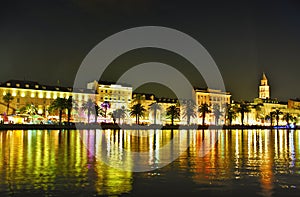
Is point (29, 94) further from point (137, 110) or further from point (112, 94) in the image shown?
point (137, 110)

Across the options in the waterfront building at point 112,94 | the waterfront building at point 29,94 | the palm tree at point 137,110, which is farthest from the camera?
the waterfront building at point 112,94

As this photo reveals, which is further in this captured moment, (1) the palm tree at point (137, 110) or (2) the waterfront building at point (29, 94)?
(2) the waterfront building at point (29, 94)

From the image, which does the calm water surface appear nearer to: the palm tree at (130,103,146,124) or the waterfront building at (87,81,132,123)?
the palm tree at (130,103,146,124)

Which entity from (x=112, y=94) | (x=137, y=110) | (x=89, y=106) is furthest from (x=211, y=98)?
(x=89, y=106)

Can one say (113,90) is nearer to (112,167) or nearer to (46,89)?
(46,89)

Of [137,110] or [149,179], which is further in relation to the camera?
[137,110]

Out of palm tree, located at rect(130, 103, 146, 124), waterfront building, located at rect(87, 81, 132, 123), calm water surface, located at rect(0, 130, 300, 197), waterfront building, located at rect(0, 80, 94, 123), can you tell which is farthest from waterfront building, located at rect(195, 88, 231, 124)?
calm water surface, located at rect(0, 130, 300, 197)

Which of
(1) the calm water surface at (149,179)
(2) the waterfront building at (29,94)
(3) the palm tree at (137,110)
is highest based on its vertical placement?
(2) the waterfront building at (29,94)

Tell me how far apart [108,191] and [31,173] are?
5.06 meters

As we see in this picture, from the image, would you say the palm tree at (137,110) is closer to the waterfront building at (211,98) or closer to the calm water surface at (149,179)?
the waterfront building at (211,98)

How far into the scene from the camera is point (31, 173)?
53.6 feet

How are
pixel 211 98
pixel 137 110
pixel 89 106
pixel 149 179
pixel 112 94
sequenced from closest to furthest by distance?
pixel 149 179 → pixel 89 106 → pixel 137 110 → pixel 112 94 → pixel 211 98

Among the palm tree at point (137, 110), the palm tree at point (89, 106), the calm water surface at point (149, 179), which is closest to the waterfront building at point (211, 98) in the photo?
the palm tree at point (137, 110)

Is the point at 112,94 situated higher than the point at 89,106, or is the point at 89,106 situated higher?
the point at 112,94
